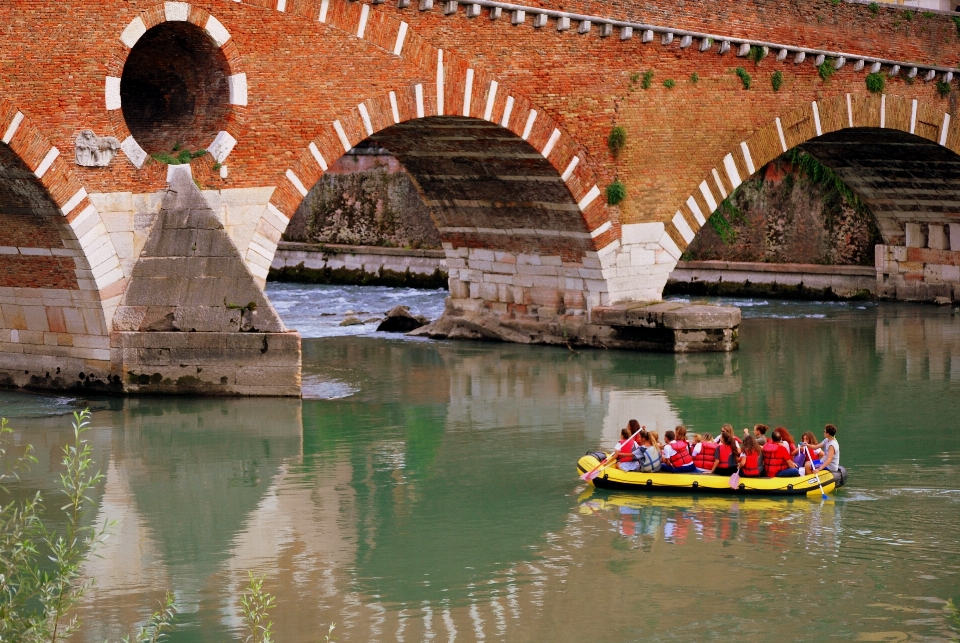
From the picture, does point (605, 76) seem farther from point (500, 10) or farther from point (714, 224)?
point (714, 224)

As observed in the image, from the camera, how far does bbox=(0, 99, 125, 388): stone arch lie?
54.7ft

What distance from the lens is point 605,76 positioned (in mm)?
22328

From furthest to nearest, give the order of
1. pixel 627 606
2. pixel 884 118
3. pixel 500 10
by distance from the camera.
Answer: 1. pixel 884 118
2. pixel 500 10
3. pixel 627 606

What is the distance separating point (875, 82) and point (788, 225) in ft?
24.8

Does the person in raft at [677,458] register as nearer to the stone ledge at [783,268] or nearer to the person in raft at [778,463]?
the person in raft at [778,463]

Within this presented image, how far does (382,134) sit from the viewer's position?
73.2 feet

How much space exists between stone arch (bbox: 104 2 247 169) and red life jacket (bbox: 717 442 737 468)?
744cm

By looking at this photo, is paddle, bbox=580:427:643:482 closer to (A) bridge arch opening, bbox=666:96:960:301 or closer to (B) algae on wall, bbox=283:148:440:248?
(A) bridge arch opening, bbox=666:96:960:301

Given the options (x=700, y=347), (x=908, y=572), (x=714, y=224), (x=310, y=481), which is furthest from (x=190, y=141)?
(x=714, y=224)

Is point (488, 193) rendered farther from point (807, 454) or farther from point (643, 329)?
point (807, 454)

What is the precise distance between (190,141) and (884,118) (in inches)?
526

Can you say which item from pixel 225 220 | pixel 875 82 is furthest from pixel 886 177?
pixel 225 220

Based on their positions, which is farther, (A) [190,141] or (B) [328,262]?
(B) [328,262]

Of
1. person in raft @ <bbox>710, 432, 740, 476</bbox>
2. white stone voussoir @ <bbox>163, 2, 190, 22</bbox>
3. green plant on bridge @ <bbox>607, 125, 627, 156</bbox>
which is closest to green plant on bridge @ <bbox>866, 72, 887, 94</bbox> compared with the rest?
green plant on bridge @ <bbox>607, 125, 627, 156</bbox>
